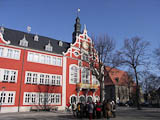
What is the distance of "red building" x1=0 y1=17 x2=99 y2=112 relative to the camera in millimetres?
25422

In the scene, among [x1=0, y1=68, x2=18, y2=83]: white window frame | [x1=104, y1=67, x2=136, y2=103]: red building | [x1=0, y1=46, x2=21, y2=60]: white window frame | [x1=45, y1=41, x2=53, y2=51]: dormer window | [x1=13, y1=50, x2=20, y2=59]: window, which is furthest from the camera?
[x1=104, y1=67, x2=136, y2=103]: red building

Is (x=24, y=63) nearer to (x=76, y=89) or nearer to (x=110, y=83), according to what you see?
(x=76, y=89)

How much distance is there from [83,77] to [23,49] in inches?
540

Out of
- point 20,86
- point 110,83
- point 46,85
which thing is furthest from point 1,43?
point 110,83

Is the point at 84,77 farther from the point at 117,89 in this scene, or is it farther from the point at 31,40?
the point at 117,89

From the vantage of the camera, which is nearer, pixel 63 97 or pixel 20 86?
pixel 20 86

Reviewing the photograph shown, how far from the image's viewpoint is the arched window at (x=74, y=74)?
3225cm

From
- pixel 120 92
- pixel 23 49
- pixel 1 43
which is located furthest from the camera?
pixel 120 92

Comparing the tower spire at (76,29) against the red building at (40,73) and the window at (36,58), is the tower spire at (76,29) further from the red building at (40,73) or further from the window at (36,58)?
the window at (36,58)

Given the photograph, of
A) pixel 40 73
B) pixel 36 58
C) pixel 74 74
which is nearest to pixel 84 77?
pixel 74 74

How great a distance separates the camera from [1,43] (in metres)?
25.7

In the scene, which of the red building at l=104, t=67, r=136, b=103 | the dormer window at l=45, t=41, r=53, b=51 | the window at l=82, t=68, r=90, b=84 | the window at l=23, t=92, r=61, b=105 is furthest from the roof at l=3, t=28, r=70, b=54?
the red building at l=104, t=67, r=136, b=103

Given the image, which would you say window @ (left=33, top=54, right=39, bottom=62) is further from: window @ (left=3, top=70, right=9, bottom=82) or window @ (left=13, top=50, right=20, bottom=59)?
window @ (left=3, top=70, right=9, bottom=82)

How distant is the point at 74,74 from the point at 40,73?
7.39 m
